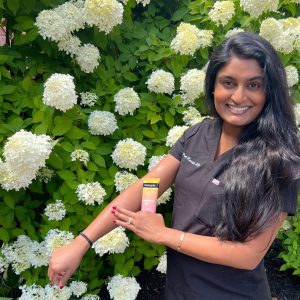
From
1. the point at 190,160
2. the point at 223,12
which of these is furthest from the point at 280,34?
the point at 190,160

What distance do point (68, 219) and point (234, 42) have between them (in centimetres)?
130

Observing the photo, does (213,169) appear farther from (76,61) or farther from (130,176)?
(76,61)

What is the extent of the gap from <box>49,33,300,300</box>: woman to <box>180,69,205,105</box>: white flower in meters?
0.77

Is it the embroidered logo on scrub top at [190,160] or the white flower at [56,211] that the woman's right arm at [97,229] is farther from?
the white flower at [56,211]

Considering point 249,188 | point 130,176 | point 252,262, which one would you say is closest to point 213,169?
point 249,188

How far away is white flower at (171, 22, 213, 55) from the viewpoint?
2.73 metres

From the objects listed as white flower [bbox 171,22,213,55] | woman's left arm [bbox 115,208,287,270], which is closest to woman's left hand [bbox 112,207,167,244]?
woman's left arm [bbox 115,208,287,270]

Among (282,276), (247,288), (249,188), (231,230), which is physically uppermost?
(249,188)

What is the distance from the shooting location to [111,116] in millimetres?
2590

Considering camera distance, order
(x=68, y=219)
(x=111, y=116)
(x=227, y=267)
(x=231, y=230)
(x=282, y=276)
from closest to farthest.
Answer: (x=231, y=230) < (x=227, y=267) < (x=68, y=219) < (x=111, y=116) < (x=282, y=276)

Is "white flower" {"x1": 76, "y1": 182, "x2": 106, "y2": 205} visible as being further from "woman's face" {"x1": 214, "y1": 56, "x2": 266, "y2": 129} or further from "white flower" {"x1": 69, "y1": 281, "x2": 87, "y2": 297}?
"woman's face" {"x1": 214, "y1": 56, "x2": 266, "y2": 129}

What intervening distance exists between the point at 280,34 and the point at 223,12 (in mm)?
388

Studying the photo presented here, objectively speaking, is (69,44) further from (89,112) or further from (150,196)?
(150,196)

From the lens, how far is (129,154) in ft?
8.04
